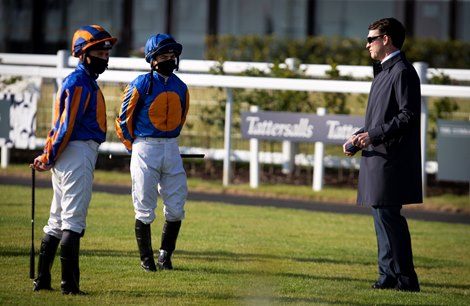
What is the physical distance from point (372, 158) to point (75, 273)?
2243 mm

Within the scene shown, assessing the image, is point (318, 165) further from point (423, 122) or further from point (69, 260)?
point (69, 260)

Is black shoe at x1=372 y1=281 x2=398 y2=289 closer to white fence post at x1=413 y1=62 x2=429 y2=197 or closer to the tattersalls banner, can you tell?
white fence post at x1=413 y1=62 x2=429 y2=197

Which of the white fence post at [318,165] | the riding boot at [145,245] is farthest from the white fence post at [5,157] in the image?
the riding boot at [145,245]

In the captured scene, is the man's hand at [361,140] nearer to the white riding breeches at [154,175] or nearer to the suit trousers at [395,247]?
the suit trousers at [395,247]

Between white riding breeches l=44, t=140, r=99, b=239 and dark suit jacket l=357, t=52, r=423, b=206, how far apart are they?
198 cm

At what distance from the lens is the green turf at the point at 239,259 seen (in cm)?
788

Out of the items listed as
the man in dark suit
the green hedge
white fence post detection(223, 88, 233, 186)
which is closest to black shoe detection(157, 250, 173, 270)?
the man in dark suit

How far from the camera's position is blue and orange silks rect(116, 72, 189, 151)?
28.5 ft

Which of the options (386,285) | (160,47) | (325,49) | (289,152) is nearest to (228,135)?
(289,152)

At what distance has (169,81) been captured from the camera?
8.83 meters

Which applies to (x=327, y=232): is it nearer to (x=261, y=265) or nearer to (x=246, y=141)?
(x=261, y=265)

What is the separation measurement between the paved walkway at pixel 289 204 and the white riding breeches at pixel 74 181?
19.5 ft

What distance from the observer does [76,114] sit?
7586 millimetres

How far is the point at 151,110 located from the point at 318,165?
597cm
